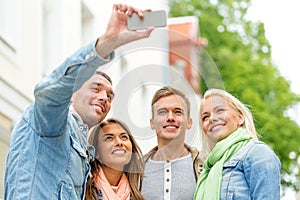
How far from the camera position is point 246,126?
408 cm

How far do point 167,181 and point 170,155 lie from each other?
123 mm

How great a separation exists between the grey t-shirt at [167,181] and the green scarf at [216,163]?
7cm

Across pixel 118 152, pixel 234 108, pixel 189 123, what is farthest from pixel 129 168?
pixel 234 108

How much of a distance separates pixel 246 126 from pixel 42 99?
1.15 meters

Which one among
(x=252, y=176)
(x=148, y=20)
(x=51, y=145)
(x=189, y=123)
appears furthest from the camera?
(x=252, y=176)

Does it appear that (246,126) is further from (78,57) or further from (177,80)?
(78,57)

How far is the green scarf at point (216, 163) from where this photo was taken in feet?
12.4

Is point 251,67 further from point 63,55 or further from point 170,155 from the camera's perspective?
point 170,155

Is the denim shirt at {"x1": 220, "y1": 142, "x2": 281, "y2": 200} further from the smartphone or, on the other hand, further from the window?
the window

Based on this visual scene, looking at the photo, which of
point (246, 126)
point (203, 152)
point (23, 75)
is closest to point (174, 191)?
point (203, 152)

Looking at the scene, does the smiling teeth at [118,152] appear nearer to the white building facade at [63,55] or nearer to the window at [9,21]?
the white building facade at [63,55]

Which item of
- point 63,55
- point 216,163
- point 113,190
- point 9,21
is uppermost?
point 63,55

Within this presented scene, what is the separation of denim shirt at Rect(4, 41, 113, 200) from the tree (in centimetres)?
1788

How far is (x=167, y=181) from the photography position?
388 centimetres
